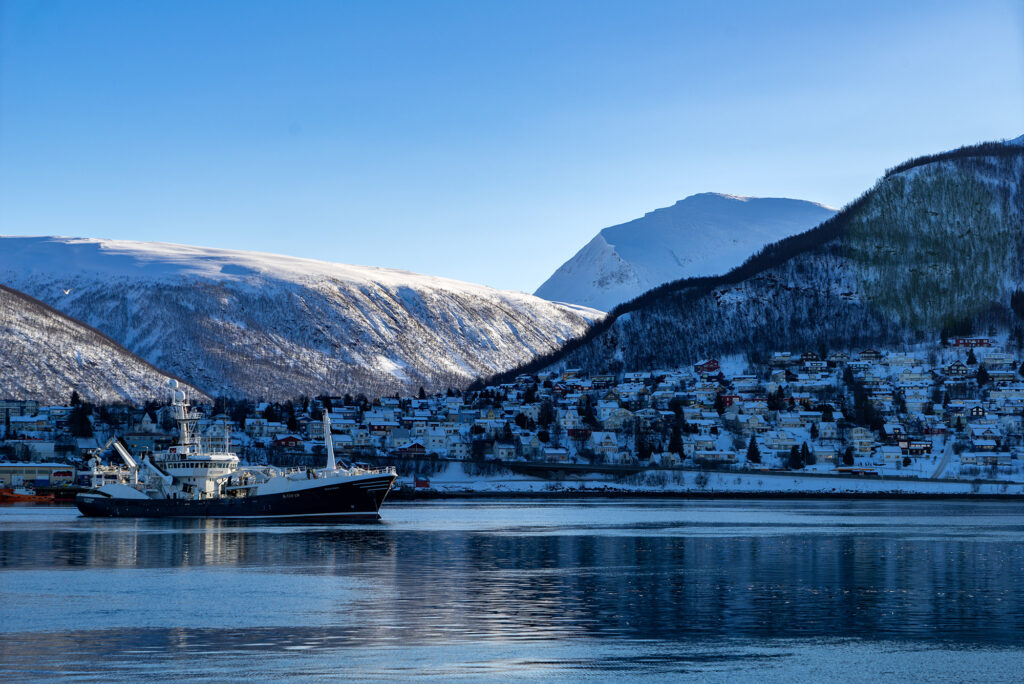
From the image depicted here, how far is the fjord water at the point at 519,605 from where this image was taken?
1441 inches

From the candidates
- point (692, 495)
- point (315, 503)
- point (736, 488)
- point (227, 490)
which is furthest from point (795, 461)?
point (227, 490)

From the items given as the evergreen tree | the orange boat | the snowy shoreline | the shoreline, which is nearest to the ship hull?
the shoreline

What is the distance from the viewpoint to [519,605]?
163 ft

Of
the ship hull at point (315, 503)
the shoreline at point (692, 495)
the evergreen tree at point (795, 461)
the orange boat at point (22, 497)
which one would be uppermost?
the evergreen tree at point (795, 461)

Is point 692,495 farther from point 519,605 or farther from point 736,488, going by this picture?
point 519,605

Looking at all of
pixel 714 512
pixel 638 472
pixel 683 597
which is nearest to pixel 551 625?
pixel 683 597

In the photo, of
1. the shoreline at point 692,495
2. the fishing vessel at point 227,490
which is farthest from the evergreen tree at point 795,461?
the fishing vessel at point 227,490

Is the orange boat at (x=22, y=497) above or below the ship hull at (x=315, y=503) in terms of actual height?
below

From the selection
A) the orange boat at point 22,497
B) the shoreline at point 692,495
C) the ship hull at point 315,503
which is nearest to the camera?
the ship hull at point 315,503

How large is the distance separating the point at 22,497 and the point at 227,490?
7078cm

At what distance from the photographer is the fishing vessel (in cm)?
12200

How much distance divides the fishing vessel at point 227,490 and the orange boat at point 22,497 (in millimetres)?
48213

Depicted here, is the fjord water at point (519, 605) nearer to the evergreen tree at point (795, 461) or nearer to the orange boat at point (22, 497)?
the orange boat at point (22, 497)

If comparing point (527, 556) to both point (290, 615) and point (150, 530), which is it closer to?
point (290, 615)
